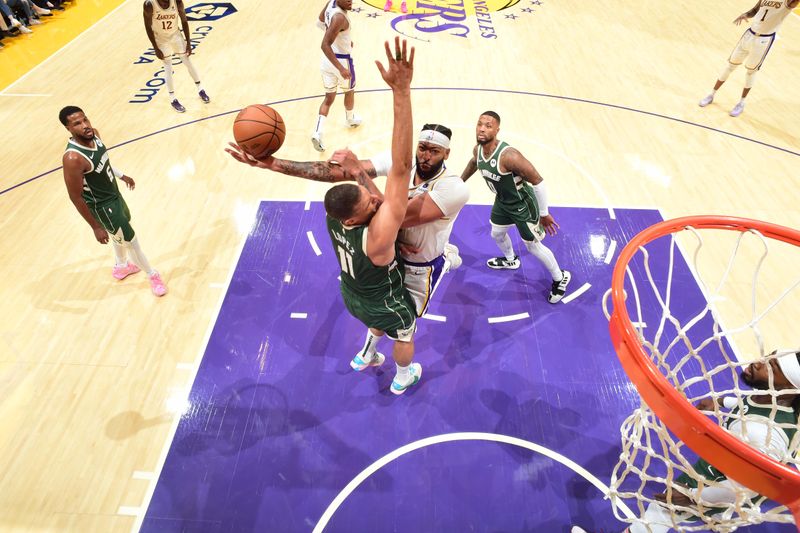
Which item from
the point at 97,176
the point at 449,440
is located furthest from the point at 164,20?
the point at 449,440

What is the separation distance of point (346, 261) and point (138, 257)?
8.47 ft

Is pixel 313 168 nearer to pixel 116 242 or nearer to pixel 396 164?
pixel 396 164

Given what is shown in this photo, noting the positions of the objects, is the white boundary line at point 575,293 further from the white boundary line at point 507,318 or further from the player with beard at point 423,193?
the player with beard at point 423,193

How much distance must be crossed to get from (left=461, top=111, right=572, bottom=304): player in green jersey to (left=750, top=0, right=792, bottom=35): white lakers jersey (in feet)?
16.7

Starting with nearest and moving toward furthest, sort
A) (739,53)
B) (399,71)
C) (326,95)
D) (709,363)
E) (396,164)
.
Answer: (399,71) → (396,164) → (709,363) → (326,95) → (739,53)

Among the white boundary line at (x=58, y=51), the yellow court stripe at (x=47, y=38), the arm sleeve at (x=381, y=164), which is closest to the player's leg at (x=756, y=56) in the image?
the arm sleeve at (x=381, y=164)

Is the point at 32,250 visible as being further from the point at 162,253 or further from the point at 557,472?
the point at 557,472

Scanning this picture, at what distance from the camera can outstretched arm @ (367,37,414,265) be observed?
2090mm

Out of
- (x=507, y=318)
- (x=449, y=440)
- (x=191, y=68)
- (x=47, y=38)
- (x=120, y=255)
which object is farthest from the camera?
(x=47, y=38)

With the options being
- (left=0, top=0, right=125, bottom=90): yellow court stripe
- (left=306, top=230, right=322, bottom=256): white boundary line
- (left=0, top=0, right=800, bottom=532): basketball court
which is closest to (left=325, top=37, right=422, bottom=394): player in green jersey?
(left=0, top=0, right=800, bottom=532): basketball court

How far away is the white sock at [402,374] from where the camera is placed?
12.3 feet

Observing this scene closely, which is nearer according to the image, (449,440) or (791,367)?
(791,367)

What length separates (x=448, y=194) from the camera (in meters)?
2.93

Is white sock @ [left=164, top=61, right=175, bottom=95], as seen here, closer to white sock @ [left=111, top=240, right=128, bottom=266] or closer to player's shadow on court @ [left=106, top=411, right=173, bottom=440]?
white sock @ [left=111, top=240, right=128, bottom=266]
